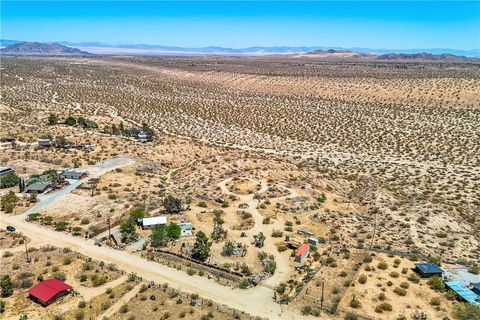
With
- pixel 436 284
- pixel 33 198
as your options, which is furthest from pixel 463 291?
pixel 33 198

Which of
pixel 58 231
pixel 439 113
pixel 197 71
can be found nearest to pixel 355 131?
pixel 439 113

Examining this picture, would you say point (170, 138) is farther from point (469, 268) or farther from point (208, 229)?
point (469, 268)

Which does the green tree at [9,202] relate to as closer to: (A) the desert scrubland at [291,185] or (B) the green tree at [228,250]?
(A) the desert scrubland at [291,185]

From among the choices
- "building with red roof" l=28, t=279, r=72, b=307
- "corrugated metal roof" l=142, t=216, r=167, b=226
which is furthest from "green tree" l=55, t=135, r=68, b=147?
"building with red roof" l=28, t=279, r=72, b=307

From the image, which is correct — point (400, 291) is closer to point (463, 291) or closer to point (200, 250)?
point (463, 291)

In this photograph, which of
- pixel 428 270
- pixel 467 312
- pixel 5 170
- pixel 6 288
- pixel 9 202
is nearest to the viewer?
pixel 467 312

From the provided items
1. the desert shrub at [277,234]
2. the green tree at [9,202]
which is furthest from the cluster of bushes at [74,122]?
the desert shrub at [277,234]
